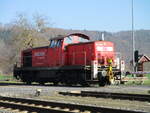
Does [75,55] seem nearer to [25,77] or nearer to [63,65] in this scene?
[63,65]

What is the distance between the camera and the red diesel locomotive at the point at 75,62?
22875 mm

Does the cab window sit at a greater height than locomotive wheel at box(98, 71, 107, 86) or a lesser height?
greater

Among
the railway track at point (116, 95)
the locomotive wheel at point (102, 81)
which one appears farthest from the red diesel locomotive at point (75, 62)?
the railway track at point (116, 95)

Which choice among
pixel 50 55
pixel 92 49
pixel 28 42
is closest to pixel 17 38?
pixel 28 42

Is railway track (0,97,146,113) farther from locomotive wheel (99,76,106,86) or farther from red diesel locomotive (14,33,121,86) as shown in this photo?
red diesel locomotive (14,33,121,86)

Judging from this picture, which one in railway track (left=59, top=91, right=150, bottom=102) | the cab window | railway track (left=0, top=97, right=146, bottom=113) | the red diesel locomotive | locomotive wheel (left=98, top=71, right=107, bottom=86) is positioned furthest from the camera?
the cab window

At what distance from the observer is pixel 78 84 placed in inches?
1014

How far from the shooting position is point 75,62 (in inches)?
979

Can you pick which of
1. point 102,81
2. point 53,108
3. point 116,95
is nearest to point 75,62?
point 102,81

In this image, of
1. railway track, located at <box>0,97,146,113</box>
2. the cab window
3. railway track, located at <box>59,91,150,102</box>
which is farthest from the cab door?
railway track, located at <box>0,97,146,113</box>

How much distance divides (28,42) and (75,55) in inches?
1392

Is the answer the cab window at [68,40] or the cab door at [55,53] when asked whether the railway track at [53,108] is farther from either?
the cab window at [68,40]

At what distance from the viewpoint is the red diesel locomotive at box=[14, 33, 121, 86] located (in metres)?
22.9

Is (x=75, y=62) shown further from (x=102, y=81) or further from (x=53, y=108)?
(x=53, y=108)
